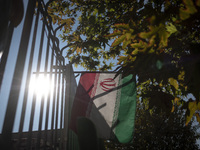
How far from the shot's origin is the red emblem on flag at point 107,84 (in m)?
2.89

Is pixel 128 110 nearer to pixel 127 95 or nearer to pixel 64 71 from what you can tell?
pixel 127 95

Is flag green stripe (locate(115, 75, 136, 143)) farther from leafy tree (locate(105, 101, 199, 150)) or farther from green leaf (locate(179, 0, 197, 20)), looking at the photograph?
leafy tree (locate(105, 101, 199, 150))

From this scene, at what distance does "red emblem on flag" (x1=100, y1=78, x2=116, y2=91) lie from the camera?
2.89 m

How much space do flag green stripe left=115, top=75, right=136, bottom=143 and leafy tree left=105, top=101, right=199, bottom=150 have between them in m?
9.70

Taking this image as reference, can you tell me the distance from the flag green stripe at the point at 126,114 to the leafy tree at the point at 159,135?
970cm

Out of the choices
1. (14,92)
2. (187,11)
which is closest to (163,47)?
(187,11)

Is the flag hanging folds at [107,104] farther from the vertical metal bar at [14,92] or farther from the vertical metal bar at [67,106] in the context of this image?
the vertical metal bar at [14,92]

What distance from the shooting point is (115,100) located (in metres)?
2.74

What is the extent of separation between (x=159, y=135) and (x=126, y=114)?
1127cm

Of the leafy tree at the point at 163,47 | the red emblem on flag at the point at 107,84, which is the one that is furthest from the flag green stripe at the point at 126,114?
Answer: the leafy tree at the point at 163,47

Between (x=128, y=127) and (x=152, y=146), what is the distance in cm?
1133

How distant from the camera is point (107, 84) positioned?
294cm

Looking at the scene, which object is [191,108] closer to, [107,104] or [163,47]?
[163,47]

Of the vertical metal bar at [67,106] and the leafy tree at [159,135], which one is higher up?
the vertical metal bar at [67,106]
